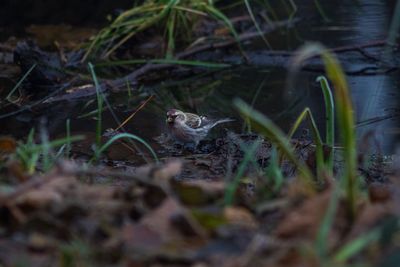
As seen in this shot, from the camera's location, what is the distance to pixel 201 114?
598 centimetres

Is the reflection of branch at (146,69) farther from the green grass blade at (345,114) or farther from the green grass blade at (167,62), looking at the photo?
the green grass blade at (345,114)

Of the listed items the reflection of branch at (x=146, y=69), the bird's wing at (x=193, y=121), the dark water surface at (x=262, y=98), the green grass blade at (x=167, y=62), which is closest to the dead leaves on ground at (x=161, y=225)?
the dark water surface at (x=262, y=98)

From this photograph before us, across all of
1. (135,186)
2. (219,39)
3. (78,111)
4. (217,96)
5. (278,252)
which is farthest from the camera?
(219,39)

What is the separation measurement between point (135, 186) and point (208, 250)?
0.36 meters

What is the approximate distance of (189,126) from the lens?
5.08 meters

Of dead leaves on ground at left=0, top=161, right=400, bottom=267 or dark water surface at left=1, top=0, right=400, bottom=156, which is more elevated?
dead leaves on ground at left=0, top=161, right=400, bottom=267

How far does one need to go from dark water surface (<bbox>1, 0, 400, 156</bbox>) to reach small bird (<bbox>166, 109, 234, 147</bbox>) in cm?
18

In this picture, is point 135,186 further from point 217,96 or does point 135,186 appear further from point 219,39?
point 219,39

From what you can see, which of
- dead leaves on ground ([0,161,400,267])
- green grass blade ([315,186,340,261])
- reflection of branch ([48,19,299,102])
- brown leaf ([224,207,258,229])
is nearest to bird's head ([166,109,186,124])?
reflection of branch ([48,19,299,102])

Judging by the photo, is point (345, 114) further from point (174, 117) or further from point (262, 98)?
point (262, 98)

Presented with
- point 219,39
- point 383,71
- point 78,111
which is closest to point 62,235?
point 78,111

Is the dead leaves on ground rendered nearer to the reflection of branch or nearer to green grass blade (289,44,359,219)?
green grass blade (289,44,359,219)

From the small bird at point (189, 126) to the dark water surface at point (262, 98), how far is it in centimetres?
18

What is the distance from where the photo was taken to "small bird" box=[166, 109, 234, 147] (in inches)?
199
